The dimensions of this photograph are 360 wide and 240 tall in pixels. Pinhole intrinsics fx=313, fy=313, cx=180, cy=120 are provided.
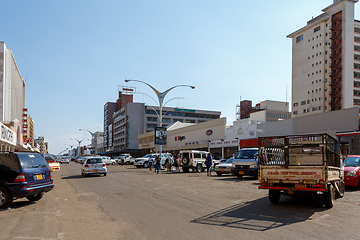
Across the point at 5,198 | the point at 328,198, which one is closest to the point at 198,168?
the point at 328,198

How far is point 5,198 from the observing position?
9.52 m

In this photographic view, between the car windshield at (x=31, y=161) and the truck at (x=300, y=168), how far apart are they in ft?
24.5

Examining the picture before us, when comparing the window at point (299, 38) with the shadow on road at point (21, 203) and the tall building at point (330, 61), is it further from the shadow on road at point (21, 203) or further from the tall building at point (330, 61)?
the shadow on road at point (21, 203)

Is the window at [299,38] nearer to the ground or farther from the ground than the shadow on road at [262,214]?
farther from the ground

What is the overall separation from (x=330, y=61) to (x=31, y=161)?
89602mm

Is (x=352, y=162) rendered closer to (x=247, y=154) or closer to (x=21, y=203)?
(x=247, y=154)

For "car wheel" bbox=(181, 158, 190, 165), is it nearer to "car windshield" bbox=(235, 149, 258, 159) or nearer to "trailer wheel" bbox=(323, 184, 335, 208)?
"car windshield" bbox=(235, 149, 258, 159)

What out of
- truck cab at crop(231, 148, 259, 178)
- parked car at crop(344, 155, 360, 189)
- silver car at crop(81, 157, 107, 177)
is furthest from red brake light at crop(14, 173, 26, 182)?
truck cab at crop(231, 148, 259, 178)

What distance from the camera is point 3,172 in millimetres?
9688

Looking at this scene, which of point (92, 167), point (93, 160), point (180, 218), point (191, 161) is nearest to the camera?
point (180, 218)

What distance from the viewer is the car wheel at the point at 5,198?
9.51 m

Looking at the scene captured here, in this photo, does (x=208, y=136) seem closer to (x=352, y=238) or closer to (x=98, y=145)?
(x=352, y=238)

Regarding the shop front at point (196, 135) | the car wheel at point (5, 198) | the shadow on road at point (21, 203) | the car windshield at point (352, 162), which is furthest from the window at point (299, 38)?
the car wheel at point (5, 198)

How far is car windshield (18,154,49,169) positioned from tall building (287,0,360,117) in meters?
86.0
